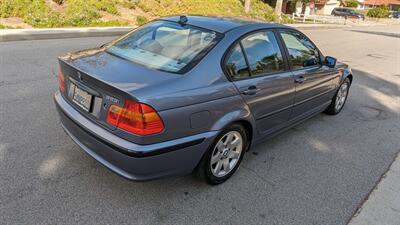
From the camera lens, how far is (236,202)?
296cm

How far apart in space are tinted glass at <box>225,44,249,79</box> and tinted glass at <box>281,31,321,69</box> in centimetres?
88

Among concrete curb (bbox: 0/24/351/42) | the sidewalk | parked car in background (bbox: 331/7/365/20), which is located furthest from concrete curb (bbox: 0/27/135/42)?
parked car in background (bbox: 331/7/365/20)

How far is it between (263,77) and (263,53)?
0.29 metres

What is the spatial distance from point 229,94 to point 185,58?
510mm

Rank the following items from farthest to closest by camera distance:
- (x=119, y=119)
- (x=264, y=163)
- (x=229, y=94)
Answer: (x=264, y=163) < (x=229, y=94) < (x=119, y=119)

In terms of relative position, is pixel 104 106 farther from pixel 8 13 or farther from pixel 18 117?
pixel 8 13

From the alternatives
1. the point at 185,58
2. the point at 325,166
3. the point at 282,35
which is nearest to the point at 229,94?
the point at 185,58

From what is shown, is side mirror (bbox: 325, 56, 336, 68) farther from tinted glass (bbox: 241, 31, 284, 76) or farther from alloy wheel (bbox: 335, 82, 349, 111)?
tinted glass (bbox: 241, 31, 284, 76)

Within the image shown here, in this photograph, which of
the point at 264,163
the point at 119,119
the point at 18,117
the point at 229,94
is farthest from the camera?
the point at 18,117

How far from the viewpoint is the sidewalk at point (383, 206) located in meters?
A: 2.88

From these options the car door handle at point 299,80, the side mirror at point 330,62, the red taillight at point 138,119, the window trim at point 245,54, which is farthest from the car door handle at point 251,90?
the side mirror at point 330,62

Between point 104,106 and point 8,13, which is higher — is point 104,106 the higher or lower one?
the lower one

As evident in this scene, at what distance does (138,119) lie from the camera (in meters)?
2.41

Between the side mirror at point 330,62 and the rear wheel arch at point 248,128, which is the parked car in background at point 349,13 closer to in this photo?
the side mirror at point 330,62
